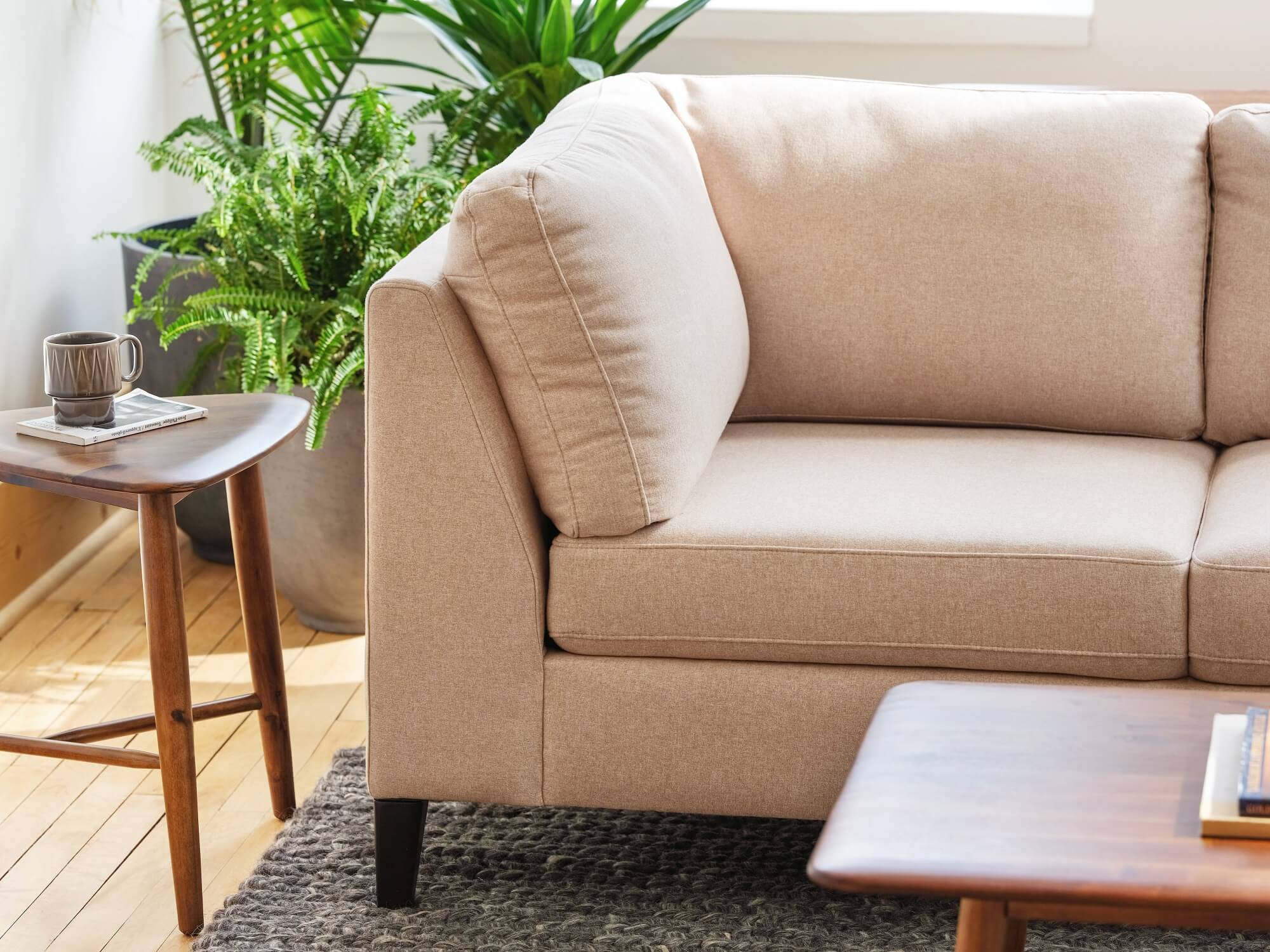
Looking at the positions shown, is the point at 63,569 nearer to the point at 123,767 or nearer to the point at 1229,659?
the point at 123,767

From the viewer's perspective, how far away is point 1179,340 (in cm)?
196

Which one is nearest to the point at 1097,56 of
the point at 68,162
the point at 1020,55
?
the point at 1020,55

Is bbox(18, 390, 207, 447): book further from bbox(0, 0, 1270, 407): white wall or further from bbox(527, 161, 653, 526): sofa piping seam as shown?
bbox(0, 0, 1270, 407): white wall

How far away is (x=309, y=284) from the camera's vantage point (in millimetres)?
2297

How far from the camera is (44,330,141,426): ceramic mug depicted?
163 cm

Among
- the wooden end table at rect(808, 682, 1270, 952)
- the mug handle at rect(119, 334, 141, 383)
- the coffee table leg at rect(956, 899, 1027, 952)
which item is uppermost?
the mug handle at rect(119, 334, 141, 383)

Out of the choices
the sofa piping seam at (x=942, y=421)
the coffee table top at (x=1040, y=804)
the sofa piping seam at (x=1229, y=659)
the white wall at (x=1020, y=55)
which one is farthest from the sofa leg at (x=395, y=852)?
the white wall at (x=1020, y=55)

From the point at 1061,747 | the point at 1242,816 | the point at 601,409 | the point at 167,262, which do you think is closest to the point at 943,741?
the point at 1061,747

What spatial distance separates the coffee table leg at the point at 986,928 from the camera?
3.31ft

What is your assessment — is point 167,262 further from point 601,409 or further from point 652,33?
point 601,409

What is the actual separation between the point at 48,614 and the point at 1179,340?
188 cm

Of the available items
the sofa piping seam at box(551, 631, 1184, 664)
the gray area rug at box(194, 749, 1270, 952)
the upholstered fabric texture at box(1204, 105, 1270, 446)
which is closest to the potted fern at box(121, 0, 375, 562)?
the gray area rug at box(194, 749, 1270, 952)

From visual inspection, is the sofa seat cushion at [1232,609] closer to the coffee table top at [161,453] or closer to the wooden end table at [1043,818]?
the wooden end table at [1043,818]

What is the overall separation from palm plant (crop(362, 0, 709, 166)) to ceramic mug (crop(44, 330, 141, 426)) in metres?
1.02
